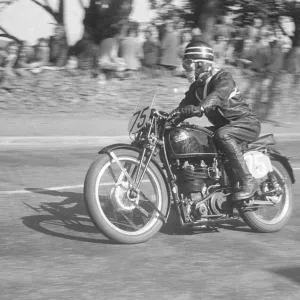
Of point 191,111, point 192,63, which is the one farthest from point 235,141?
point 192,63

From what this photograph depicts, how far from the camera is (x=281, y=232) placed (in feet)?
22.1

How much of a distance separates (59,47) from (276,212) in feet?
49.0

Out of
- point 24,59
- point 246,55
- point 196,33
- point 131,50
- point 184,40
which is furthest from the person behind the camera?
point 196,33

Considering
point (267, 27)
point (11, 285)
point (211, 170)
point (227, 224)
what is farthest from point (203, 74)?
point (267, 27)

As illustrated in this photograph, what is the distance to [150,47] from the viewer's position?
20.3 m

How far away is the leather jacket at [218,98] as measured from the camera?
20.2ft

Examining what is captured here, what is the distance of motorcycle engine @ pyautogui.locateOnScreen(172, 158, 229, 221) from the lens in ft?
20.5

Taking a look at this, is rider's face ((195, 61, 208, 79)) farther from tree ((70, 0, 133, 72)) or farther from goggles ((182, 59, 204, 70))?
Result: tree ((70, 0, 133, 72))

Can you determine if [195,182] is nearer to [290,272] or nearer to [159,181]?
[159,181]

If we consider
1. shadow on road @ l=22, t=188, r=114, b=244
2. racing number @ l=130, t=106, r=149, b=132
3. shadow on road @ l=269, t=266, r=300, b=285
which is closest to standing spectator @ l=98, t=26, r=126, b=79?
shadow on road @ l=22, t=188, r=114, b=244

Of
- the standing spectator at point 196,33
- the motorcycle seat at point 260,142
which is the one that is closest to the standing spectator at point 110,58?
the standing spectator at point 196,33

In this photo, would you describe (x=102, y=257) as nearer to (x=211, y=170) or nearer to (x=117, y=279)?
(x=117, y=279)

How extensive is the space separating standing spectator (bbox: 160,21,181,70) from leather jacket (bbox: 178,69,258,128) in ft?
44.2

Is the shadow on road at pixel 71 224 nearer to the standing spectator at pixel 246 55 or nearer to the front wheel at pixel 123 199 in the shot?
the front wheel at pixel 123 199
